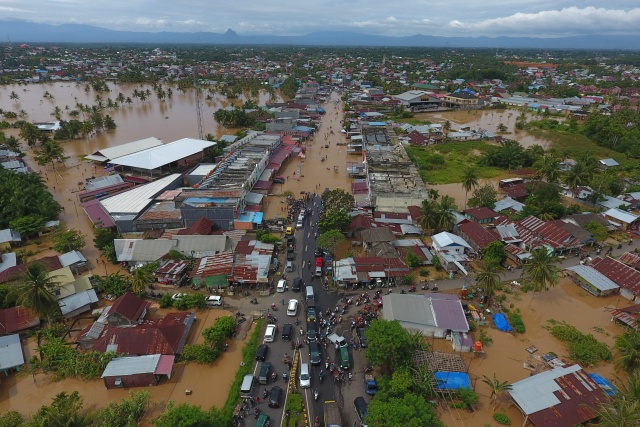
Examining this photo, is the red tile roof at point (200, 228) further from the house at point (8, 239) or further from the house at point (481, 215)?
the house at point (481, 215)

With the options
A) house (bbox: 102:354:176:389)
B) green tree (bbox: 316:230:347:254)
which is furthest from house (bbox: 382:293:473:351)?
house (bbox: 102:354:176:389)

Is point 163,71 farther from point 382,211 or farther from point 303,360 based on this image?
point 303,360

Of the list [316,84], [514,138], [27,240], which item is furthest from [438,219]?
[316,84]

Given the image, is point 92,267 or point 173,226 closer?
point 92,267

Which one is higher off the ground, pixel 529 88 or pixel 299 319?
pixel 529 88

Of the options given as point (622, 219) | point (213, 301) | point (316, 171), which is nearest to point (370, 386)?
point (213, 301)

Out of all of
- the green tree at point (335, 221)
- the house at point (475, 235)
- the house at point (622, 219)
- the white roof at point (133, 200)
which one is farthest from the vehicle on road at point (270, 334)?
the house at point (622, 219)

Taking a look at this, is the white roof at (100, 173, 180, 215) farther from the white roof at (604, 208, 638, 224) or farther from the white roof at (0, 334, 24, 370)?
the white roof at (604, 208, 638, 224)
